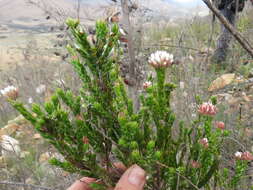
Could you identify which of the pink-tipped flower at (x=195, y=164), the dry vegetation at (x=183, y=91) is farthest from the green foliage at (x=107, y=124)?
the dry vegetation at (x=183, y=91)

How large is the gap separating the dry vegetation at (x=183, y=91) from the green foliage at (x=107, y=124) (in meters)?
0.51

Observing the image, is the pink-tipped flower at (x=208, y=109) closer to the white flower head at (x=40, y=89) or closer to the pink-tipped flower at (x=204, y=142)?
the pink-tipped flower at (x=204, y=142)

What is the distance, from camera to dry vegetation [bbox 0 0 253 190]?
329cm

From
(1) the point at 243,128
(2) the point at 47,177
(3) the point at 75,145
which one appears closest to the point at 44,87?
(2) the point at 47,177

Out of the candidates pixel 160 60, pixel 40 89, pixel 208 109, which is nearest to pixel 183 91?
pixel 208 109

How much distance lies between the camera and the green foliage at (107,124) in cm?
96

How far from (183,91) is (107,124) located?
3220mm

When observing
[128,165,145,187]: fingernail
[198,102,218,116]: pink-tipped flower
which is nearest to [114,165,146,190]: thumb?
[128,165,145,187]: fingernail

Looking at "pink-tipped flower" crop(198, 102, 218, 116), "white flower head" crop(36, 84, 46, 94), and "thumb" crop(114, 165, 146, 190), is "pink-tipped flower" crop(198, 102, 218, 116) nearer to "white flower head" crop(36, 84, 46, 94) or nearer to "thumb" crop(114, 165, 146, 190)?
"thumb" crop(114, 165, 146, 190)

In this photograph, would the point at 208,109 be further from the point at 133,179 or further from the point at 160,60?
the point at 133,179

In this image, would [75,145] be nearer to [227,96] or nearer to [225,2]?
[227,96]

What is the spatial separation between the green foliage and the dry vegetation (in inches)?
20.2

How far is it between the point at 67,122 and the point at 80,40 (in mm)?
326

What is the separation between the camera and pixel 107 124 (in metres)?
1.07
